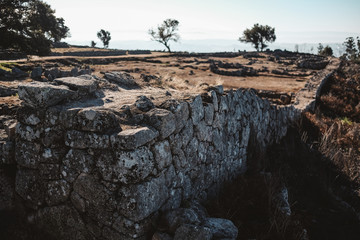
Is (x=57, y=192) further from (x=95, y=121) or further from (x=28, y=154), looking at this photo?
(x=95, y=121)

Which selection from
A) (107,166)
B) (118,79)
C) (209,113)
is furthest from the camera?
(118,79)

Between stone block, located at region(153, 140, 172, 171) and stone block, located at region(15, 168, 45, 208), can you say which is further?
stone block, located at region(15, 168, 45, 208)

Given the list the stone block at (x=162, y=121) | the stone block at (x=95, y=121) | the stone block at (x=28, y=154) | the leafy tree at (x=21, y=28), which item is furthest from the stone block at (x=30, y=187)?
the leafy tree at (x=21, y=28)

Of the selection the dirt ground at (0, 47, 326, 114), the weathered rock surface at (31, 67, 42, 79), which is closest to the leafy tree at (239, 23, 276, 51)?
the dirt ground at (0, 47, 326, 114)

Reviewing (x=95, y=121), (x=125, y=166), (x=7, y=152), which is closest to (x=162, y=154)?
(x=125, y=166)

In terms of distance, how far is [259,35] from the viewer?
210 feet

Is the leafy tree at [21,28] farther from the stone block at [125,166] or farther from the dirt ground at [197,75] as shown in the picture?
the stone block at [125,166]

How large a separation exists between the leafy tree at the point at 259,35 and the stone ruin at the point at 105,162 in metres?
66.4

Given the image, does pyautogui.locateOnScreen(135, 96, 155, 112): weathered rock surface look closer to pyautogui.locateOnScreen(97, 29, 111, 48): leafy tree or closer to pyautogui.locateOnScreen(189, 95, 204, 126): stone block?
pyautogui.locateOnScreen(189, 95, 204, 126): stone block

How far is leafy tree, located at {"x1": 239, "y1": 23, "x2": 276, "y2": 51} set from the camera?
6285 cm

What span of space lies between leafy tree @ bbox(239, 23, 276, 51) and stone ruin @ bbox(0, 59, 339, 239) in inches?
2615

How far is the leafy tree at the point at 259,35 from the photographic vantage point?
6285 centimetres

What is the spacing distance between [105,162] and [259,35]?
6937 centimetres

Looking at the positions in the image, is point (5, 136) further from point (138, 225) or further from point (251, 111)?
point (251, 111)
